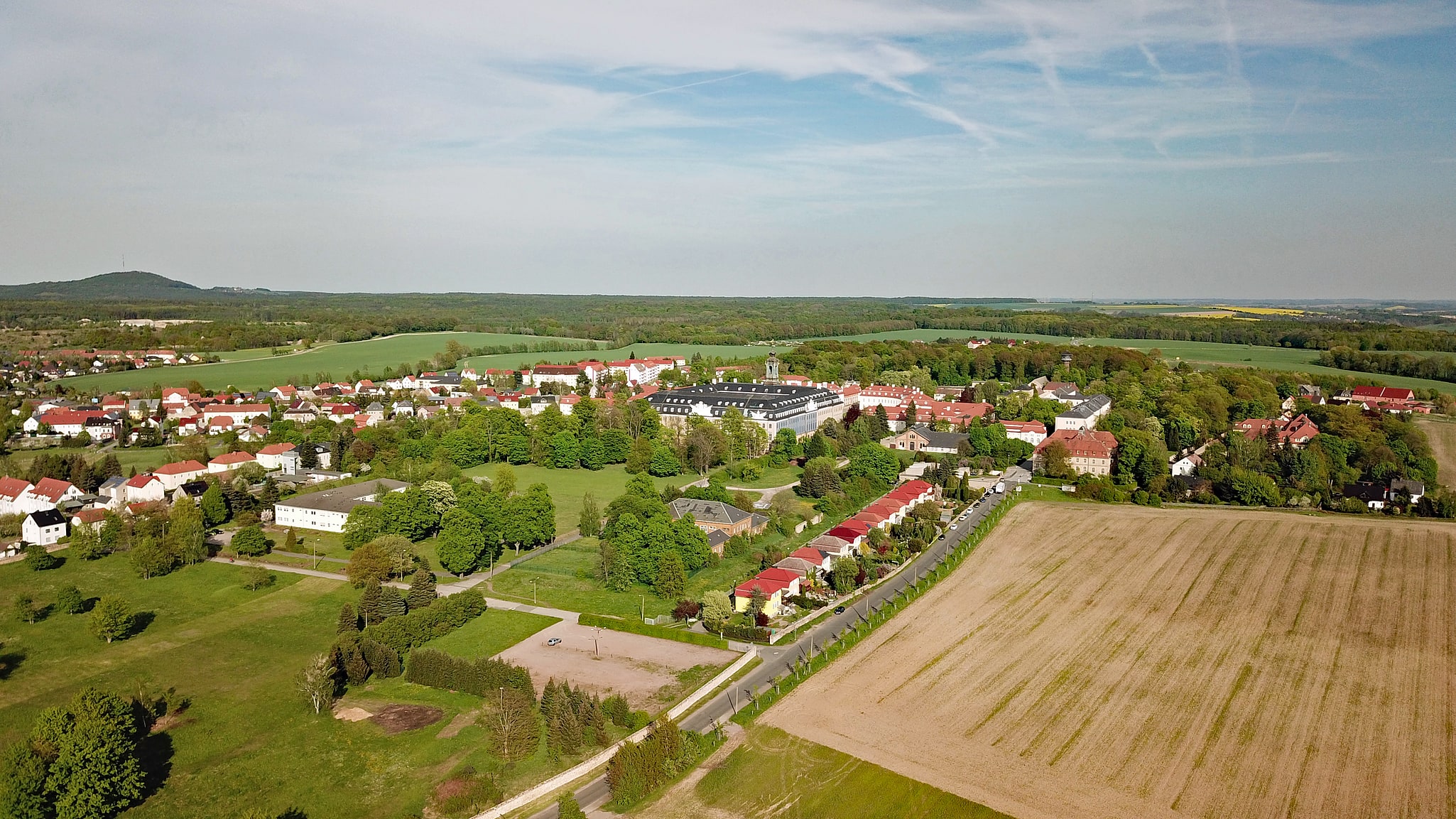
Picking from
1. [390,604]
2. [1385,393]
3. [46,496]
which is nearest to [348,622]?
[390,604]

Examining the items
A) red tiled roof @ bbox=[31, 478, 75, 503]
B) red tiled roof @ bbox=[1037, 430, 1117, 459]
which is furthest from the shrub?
red tiled roof @ bbox=[1037, 430, 1117, 459]

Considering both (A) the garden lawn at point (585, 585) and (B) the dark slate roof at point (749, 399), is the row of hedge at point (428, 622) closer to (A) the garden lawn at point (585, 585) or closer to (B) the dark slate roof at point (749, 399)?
(A) the garden lawn at point (585, 585)

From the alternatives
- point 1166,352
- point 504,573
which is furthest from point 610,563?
point 1166,352

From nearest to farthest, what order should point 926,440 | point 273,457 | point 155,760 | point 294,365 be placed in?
1. point 155,760
2. point 273,457
3. point 926,440
4. point 294,365

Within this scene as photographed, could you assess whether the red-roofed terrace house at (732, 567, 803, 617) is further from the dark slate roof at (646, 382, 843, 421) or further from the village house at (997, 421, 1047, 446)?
the village house at (997, 421, 1047, 446)

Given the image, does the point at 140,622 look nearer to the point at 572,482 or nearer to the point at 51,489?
the point at 51,489

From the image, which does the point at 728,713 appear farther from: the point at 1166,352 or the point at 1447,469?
the point at 1166,352
